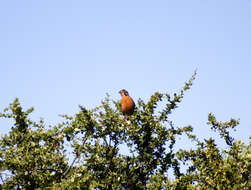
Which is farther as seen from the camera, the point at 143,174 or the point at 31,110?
the point at 31,110

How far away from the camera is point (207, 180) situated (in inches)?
296

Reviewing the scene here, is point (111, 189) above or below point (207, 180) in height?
above

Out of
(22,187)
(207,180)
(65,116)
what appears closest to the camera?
(207,180)

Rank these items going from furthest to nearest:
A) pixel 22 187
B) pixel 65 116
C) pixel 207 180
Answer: pixel 65 116
pixel 22 187
pixel 207 180

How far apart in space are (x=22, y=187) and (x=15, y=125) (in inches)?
68.3

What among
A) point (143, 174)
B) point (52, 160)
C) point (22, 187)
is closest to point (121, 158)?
point (143, 174)

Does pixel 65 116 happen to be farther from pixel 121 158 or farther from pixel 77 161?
pixel 121 158

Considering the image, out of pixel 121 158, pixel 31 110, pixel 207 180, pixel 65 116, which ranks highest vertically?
pixel 31 110

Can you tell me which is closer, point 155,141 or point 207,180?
point 207,180

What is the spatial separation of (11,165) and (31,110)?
62.6 inches

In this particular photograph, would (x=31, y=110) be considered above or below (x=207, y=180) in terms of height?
above

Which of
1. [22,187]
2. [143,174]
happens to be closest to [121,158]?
[143,174]

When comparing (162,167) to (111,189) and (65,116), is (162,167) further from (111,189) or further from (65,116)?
(65,116)

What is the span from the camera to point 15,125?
902 centimetres
